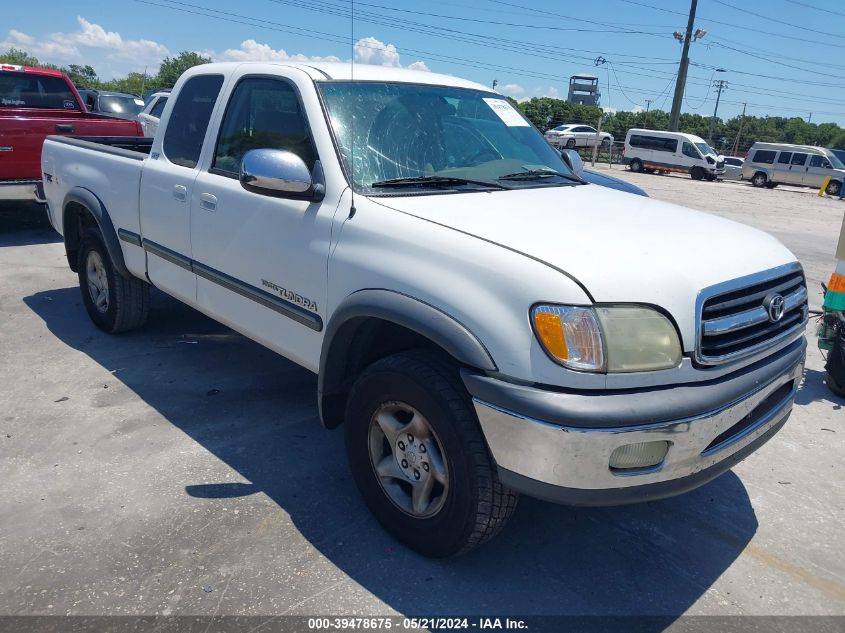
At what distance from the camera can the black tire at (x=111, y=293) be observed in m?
5.14

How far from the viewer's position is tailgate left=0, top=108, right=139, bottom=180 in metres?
7.94

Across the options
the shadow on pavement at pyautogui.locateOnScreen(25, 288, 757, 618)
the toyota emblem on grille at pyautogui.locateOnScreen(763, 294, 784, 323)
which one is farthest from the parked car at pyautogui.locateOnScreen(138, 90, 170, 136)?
the toyota emblem on grille at pyautogui.locateOnScreen(763, 294, 784, 323)

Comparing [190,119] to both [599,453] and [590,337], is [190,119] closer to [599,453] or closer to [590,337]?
[590,337]

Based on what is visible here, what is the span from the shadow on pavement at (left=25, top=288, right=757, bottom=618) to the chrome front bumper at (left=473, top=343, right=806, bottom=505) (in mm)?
575

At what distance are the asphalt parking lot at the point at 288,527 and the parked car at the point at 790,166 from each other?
30.6 m

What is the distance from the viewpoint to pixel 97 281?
542 centimetres

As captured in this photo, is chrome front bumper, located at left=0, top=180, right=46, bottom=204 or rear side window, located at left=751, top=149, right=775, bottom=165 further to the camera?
rear side window, located at left=751, top=149, right=775, bottom=165

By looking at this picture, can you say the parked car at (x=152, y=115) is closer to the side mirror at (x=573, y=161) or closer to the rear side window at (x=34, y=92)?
the rear side window at (x=34, y=92)

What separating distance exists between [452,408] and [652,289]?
82 centimetres

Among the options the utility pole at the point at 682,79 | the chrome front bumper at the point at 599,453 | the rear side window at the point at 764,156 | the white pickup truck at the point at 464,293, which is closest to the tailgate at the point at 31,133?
the white pickup truck at the point at 464,293

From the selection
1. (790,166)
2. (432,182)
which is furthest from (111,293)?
(790,166)

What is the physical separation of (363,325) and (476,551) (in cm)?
108

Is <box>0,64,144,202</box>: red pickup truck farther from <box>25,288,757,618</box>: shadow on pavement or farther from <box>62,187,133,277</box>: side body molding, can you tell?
<box>25,288,757,618</box>: shadow on pavement

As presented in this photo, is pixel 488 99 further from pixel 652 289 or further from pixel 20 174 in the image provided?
pixel 20 174
